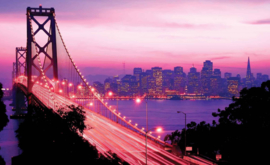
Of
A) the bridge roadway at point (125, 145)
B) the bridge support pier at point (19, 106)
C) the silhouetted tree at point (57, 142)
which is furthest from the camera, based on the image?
the bridge support pier at point (19, 106)

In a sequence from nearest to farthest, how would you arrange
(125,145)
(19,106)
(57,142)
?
(57,142) < (125,145) < (19,106)

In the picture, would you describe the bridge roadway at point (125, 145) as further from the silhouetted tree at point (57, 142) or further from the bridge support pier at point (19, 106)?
the bridge support pier at point (19, 106)

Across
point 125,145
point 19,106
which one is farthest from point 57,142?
point 19,106

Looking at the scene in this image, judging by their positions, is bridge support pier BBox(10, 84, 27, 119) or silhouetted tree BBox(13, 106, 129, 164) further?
bridge support pier BBox(10, 84, 27, 119)

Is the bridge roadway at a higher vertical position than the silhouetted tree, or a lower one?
lower

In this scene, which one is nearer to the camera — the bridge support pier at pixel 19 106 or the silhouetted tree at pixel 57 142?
the silhouetted tree at pixel 57 142

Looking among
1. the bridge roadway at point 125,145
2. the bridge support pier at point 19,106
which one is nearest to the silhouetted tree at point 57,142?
the bridge roadway at point 125,145

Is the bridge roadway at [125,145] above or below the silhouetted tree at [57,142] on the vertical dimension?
below

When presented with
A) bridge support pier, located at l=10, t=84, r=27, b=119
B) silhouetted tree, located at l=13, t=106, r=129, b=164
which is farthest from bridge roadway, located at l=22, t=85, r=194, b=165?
bridge support pier, located at l=10, t=84, r=27, b=119

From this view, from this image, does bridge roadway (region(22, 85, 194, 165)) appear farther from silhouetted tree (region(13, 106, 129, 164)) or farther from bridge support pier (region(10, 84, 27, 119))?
bridge support pier (region(10, 84, 27, 119))

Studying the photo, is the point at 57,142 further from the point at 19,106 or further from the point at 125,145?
the point at 19,106

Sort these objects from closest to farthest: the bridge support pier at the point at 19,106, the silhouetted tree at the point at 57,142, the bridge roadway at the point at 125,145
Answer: the silhouetted tree at the point at 57,142 < the bridge roadway at the point at 125,145 < the bridge support pier at the point at 19,106
